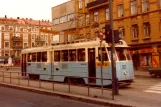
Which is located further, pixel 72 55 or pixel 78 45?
pixel 72 55

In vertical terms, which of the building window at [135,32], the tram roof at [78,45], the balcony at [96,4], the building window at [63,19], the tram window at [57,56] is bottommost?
the tram window at [57,56]

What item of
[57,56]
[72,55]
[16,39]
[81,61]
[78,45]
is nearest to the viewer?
[81,61]

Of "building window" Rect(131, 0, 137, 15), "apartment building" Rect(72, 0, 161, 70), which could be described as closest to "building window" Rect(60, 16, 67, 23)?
"apartment building" Rect(72, 0, 161, 70)

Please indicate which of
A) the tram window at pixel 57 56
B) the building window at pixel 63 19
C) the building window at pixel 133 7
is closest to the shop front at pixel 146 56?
the building window at pixel 133 7

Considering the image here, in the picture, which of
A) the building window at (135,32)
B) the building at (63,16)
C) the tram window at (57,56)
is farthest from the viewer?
the building at (63,16)

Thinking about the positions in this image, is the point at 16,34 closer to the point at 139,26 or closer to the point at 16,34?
the point at 16,34

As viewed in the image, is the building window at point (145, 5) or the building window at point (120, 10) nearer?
the building window at point (145, 5)

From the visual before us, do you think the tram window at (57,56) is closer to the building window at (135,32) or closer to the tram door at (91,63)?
the tram door at (91,63)

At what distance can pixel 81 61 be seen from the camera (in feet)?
56.5

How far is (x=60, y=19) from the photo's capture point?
49.9 metres

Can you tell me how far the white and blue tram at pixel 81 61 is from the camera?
1570 cm

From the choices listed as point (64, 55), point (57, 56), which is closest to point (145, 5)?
point (57, 56)

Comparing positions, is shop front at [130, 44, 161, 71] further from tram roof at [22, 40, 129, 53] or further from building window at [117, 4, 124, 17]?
tram roof at [22, 40, 129, 53]

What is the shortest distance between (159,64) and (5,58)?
65499 mm
